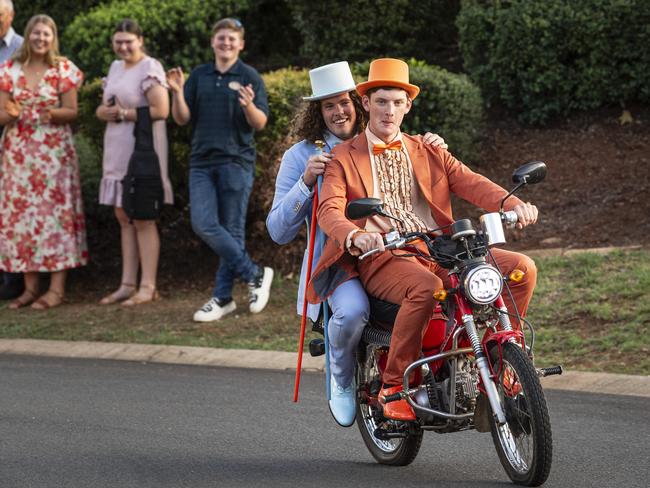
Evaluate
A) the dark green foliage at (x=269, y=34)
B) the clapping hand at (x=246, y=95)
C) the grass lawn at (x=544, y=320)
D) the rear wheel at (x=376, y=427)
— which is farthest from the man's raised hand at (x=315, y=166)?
the dark green foliage at (x=269, y=34)

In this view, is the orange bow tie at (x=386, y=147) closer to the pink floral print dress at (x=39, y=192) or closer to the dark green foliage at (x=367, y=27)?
the pink floral print dress at (x=39, y=192)

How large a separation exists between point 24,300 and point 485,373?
7.15m

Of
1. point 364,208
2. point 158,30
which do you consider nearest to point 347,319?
point 364,208

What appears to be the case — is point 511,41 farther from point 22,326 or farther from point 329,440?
point 329,440

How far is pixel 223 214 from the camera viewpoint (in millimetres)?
11031

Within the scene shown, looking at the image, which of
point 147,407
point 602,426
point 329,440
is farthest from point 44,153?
point 602,426

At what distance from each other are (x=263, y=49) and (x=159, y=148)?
6551 millimetres

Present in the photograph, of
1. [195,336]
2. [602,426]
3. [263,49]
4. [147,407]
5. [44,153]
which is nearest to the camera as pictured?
[602,426]

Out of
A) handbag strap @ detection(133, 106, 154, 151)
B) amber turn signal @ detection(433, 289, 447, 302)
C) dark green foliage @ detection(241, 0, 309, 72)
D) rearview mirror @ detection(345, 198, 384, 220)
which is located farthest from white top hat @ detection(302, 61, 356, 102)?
dark green foliage @ detection(241, 0, 309, 72)

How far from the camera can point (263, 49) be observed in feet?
58.2

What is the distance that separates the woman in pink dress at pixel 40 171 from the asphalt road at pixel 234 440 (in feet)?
9.76

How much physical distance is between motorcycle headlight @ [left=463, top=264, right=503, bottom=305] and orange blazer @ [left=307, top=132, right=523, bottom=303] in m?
0.61

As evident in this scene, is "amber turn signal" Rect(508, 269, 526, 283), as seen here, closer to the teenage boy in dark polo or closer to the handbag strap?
the teenage boy in dark polo

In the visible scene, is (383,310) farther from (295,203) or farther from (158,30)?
(158,30)
